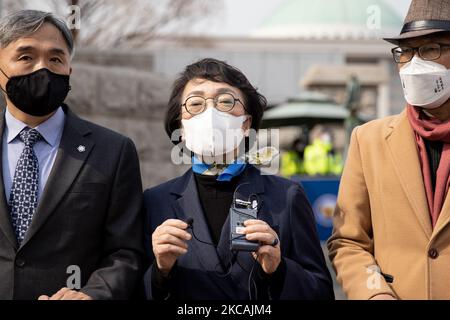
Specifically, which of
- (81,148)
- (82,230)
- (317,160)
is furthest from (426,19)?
(317,160)

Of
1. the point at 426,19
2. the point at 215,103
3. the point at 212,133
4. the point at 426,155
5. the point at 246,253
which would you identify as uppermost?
the point at 426,19

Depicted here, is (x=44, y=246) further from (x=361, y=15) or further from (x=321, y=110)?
(x=361, y=15)

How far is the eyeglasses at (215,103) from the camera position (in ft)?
12.4

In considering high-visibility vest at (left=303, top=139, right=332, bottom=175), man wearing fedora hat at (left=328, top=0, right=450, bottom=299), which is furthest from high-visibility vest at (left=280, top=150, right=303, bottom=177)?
man wearing fedora hat at (left=328, top=0, right=450, bottom=299)

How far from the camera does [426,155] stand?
11.8 feet

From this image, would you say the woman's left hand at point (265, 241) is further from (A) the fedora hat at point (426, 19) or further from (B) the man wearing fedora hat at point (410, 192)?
(A) the fedora hat at point (426, 19)

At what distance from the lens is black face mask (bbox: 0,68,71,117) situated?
3.65 m

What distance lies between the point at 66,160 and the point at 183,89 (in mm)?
645

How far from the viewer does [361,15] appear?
77.9m

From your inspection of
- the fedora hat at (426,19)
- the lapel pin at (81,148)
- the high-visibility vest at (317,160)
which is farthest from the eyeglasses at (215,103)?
the high-visibility vest at (317,160)

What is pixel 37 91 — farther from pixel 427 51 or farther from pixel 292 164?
pixel 292 164

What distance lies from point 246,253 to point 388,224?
24.9 inches

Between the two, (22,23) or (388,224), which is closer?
(388,224)

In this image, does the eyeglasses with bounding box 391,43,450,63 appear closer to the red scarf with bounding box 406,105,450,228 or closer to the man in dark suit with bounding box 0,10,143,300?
the red scarf with bounding box 406,105,450,228
